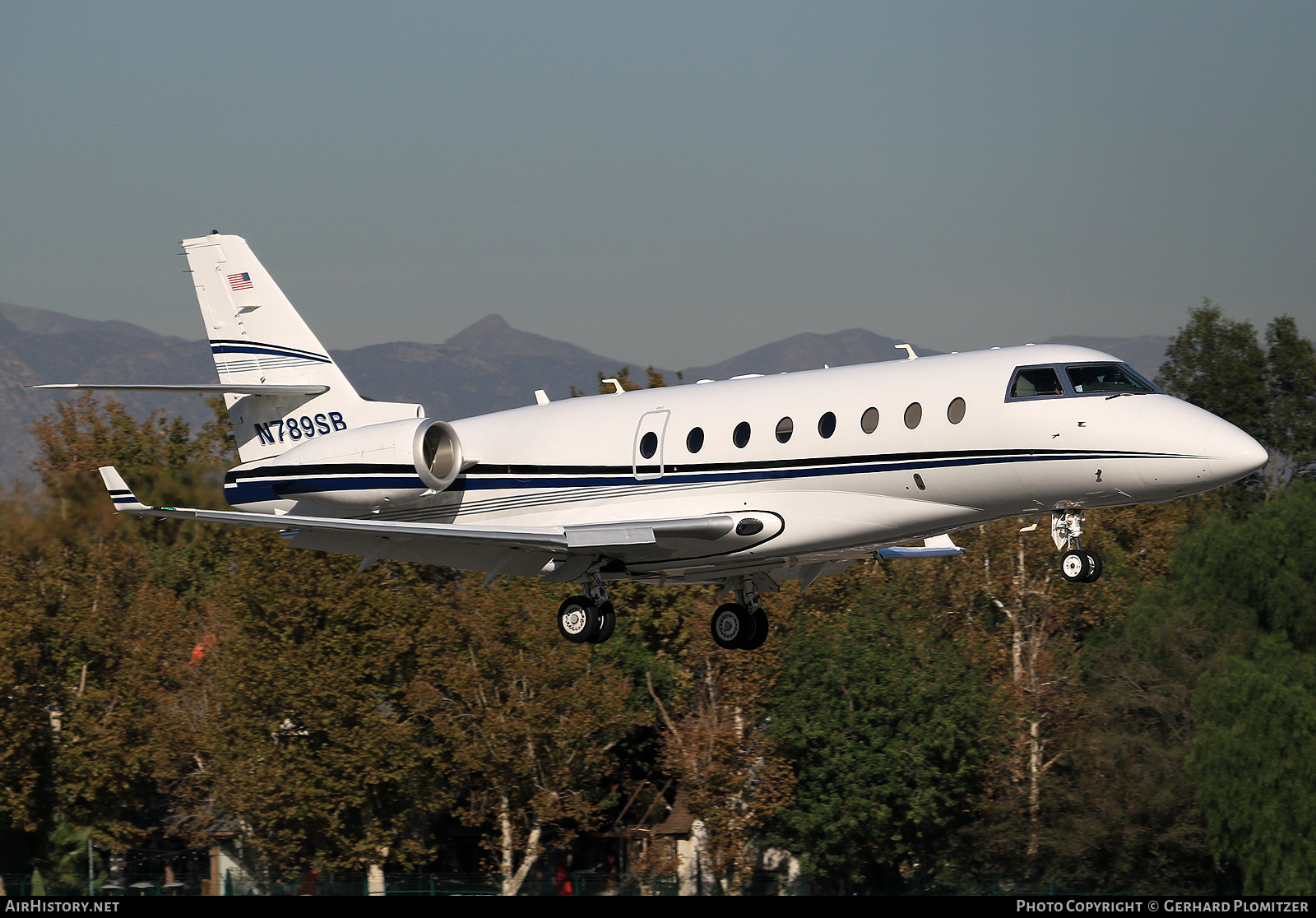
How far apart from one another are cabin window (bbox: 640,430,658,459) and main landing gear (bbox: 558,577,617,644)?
6.84 ft

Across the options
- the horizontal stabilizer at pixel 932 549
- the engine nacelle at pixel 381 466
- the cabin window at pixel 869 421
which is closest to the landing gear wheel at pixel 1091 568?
the horizontal stabilizer at pixel 932 549

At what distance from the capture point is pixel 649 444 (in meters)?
22.2

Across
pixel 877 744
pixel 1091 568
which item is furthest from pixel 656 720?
pixel 1091 568

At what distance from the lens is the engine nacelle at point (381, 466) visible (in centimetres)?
2391

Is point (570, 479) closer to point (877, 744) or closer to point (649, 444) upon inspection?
point (649, 444)

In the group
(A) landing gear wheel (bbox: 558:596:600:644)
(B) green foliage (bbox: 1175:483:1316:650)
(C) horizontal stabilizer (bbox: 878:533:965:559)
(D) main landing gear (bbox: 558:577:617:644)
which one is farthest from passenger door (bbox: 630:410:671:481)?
(B) green foliage (bbox: 1175:483:1316:650)

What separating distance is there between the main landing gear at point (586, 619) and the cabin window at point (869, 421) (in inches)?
184

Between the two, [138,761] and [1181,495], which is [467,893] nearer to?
[138,761]

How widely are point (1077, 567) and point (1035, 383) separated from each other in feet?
7.50

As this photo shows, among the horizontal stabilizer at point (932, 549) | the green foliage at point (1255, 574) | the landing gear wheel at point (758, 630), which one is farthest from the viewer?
the green foliage at point (1255, 574)

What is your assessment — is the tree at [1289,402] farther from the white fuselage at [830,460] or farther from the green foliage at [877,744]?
the white fuselage at [830,460]

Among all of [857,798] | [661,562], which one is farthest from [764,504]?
[857,798]

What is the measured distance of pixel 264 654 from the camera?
47281 millimetres

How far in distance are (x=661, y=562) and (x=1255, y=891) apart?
31.1 metres
